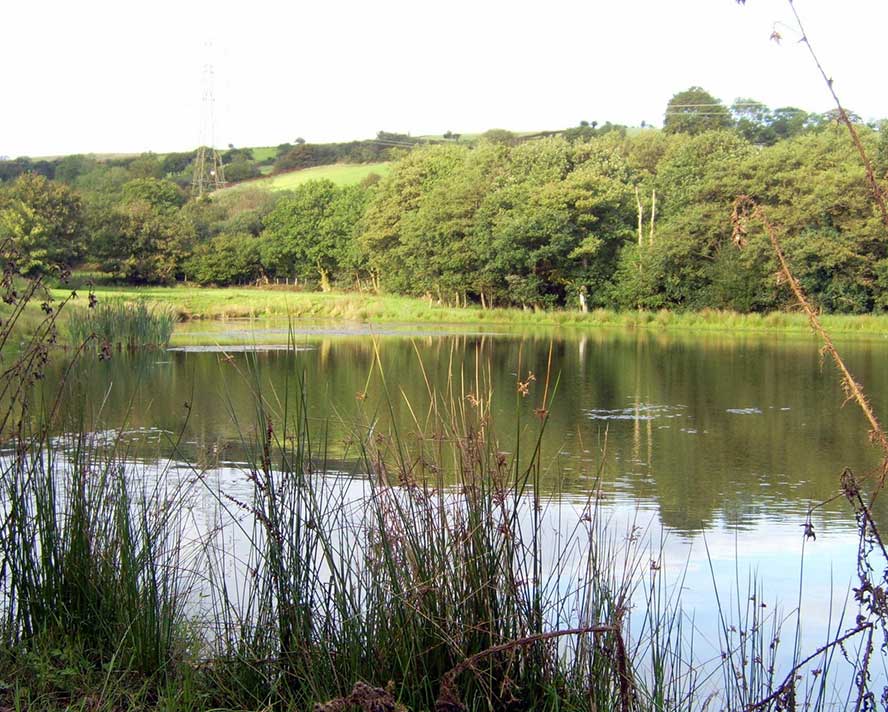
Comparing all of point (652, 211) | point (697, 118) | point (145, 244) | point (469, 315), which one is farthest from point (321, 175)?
point (652, 211)

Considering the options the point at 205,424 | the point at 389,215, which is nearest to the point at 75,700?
the point at 205,424

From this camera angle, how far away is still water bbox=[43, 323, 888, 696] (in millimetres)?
4422

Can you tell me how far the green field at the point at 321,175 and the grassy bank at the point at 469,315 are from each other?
96.0ft

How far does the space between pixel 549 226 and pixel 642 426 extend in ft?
81.8

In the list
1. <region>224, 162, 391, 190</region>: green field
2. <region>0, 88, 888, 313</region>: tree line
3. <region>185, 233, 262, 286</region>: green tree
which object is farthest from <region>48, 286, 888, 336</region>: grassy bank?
<region>224, 162, 391, 190</region>: green field

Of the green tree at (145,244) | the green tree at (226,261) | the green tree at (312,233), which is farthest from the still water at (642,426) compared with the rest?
the green tree at (312,233)

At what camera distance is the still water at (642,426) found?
442cm

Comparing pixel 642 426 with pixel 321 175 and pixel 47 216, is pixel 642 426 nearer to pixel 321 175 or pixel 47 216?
pixel 47 216

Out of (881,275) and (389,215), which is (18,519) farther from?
(389,215)

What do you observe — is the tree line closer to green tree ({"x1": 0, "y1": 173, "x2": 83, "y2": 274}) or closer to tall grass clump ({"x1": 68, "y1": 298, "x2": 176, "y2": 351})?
green tree ({"x1": 0, "y1": 173, "x2": 83, "y2": 274})

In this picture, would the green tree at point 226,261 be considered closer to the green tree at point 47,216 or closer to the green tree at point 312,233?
the green tree at point 312,233

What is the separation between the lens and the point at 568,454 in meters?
8.58

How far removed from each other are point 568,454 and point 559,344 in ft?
48.4

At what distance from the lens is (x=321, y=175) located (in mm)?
72000
